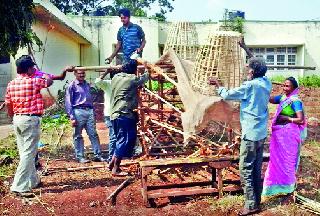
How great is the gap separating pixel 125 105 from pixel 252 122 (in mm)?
2180

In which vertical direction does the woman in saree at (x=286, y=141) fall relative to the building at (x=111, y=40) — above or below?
below

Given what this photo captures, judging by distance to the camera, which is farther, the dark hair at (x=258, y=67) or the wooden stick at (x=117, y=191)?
the wooden stick at (x=117, y=191)

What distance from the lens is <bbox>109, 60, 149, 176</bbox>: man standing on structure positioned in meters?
6.50

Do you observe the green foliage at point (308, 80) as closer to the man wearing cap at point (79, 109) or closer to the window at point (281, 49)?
the window at point (281, 49)

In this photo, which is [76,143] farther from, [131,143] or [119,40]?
[119,40]

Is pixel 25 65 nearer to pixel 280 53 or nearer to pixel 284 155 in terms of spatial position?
pixel 284 155

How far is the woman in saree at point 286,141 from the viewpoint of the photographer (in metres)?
5.46

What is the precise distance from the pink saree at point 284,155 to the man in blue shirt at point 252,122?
0.40 meters

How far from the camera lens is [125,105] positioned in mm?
6516

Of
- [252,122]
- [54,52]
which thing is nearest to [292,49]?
[54,52]

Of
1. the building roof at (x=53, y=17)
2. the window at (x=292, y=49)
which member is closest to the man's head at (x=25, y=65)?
the building roof at (x=53, y=17)

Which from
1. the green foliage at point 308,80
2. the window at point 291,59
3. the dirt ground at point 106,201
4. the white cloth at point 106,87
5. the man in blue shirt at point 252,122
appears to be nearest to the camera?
the man in blue shirt at point 252,122

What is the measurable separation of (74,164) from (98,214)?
8.30ft

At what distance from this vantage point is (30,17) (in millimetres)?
8703
